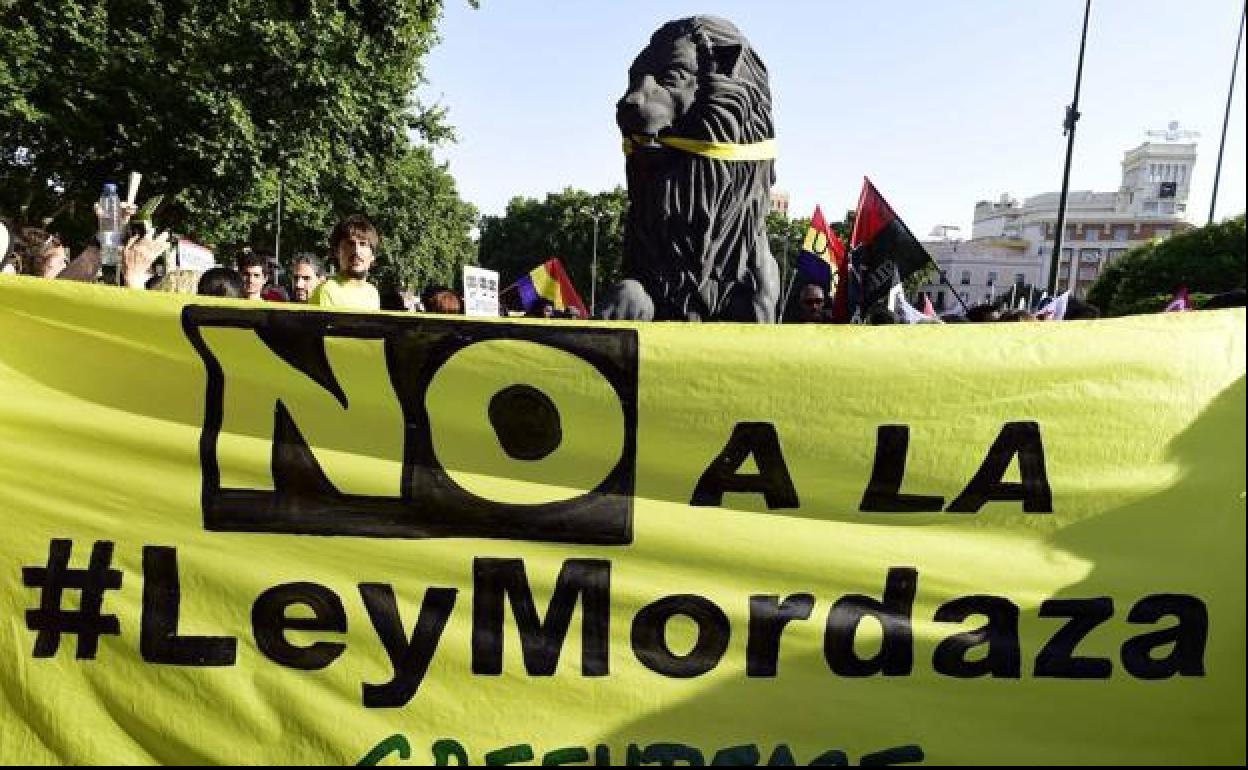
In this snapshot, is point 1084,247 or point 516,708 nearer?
point 516,708

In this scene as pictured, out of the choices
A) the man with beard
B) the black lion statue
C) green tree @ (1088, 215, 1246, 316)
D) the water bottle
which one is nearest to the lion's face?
the black lion statue

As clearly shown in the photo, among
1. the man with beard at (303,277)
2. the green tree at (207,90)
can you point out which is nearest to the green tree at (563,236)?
the green tree at (207,90)

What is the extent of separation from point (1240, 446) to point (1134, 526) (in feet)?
1.04

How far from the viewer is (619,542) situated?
2375 mm

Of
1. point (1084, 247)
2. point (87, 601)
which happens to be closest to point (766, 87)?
point (87, 601)

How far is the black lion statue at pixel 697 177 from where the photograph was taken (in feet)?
11.5

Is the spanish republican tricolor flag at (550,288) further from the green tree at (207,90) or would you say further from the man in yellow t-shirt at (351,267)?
the green tree at (207,90)

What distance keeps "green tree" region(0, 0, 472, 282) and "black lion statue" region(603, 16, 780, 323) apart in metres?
16.1

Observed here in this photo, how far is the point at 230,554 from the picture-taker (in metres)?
2.38

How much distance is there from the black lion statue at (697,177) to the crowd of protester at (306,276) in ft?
1.97

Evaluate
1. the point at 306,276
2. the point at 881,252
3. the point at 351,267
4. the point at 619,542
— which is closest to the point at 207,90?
the point at 306,276

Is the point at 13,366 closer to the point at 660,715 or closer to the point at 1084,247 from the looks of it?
the point at 660,715

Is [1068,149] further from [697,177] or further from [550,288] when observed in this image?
[697,177]

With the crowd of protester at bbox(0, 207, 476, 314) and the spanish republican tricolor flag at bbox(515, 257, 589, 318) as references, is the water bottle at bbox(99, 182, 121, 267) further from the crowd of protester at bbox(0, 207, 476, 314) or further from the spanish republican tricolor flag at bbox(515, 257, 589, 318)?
the spanish republican tricolor flag at bbox(515, 257, 589, 318)
